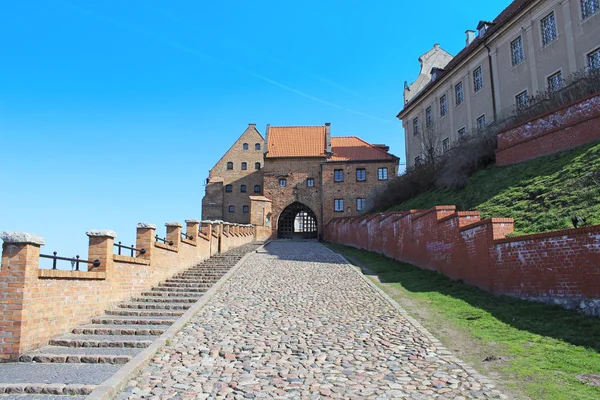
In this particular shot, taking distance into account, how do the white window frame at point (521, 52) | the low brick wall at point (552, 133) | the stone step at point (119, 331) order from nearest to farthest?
the stone step at point (119, 331), the low brick wall at point (552, 133), the white window frame at point (521, 52)

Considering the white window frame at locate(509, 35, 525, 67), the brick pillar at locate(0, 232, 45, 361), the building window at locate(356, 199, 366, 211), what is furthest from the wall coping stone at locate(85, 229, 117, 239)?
the building window at locate(356, 199, 366, 211)

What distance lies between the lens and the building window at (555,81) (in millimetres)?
21072

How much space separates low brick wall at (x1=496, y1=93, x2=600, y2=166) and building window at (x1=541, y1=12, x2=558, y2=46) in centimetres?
772

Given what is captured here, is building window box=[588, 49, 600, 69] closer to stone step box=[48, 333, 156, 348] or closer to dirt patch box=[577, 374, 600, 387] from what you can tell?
dirt patch box=[577, 374, 600, 387]

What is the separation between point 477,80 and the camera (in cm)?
2872

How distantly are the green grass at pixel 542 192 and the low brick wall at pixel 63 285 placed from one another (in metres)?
9.88

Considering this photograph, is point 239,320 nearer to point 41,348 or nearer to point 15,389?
point 41,348

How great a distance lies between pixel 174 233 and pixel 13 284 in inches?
341

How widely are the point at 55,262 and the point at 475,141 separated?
58.1ft

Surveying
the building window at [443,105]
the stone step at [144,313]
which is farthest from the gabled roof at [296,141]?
the stone step at [144,313]

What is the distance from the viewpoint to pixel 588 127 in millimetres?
14258

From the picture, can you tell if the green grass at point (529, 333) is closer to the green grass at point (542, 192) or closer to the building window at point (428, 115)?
the green grass at point (542, 192)

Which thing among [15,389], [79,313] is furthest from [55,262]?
[15,389]

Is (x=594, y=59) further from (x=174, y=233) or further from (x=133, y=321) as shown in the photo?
(x=133, y=321)
